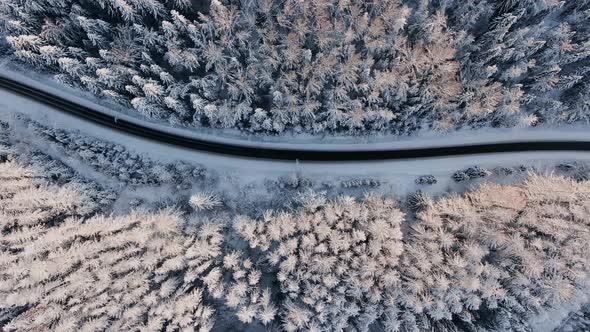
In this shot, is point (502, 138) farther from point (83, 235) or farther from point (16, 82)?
point (16, 82)

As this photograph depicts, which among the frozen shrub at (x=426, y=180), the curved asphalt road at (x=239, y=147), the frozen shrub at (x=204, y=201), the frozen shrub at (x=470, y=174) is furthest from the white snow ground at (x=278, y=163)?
the frozen shrub at (x=204, y=201)

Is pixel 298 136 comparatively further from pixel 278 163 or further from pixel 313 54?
pixel 313 54

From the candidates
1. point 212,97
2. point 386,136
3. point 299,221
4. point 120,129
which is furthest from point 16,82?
point 386,136

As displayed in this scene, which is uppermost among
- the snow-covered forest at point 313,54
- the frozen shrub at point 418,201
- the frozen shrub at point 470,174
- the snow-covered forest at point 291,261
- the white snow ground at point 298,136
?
the snow-covered forest at point 313,54

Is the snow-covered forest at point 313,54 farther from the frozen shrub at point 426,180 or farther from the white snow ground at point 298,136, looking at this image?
the frozen shrub at point 426,180

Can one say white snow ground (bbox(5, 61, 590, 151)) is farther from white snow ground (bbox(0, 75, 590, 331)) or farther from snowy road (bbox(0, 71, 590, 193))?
white snow ground (bbox(0, 75, 590, 331))
